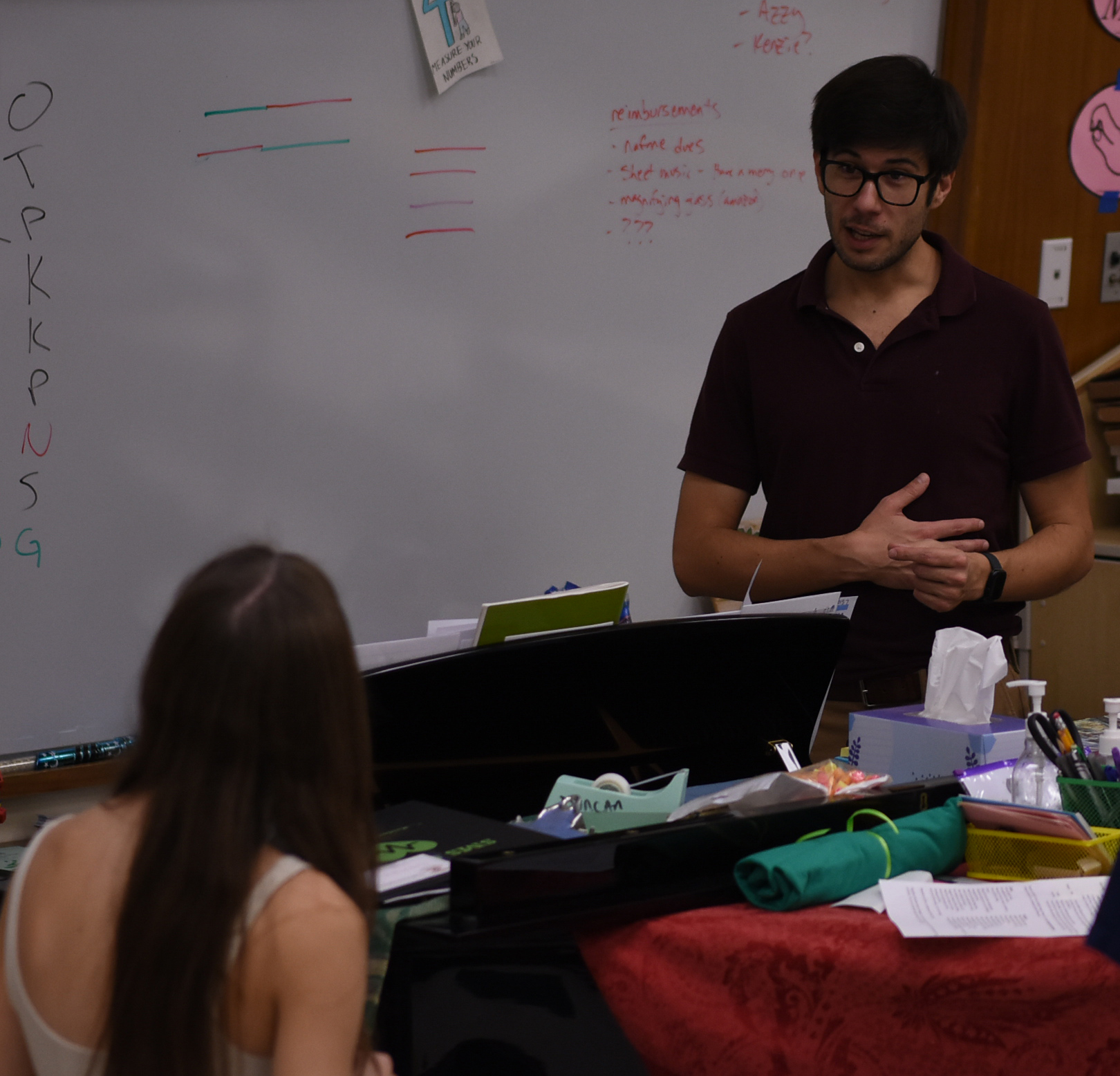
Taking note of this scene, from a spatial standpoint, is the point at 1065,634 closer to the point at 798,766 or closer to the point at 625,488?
the point at 625,488

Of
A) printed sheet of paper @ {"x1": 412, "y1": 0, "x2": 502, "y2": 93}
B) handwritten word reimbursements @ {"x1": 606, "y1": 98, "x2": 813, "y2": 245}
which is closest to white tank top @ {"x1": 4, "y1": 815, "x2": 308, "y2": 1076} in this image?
printed sheet of paper @ {"x1": 412, "y1": 0, "x2": 502, "y2": 93}

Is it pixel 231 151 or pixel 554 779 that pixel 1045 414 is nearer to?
pixel 554 779

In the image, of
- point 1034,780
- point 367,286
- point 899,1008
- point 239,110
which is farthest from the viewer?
point 367,286

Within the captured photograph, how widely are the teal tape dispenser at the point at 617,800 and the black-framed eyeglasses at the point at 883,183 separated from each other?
3.25ft

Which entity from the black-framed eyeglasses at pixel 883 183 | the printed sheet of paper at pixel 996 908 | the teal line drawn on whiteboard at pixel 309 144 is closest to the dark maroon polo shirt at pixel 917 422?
the black-framed eyeglasses at pixel 883 183

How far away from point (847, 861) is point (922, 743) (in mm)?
374

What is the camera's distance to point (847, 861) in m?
1.07

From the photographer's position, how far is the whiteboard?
83.7 inches

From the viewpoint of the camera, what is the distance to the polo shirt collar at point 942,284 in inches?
76.7

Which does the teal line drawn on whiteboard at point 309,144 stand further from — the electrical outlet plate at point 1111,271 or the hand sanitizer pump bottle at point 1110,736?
the electrical outlet plate at point 1111,271

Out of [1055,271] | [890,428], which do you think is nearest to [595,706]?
[890,428]

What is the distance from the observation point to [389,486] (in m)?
2.47

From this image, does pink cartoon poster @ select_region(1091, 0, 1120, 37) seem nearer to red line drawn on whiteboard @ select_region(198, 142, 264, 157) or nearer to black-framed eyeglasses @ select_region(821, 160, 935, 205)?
black-framed eyeglasses @ select_region(821, 160, 935, 205)

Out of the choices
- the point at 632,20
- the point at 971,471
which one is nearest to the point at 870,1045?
the point at 971,471
